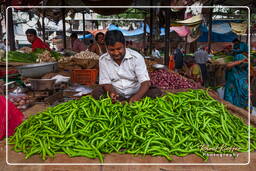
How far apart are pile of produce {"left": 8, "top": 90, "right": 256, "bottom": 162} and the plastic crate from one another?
3094 mm

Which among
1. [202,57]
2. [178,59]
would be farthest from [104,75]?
[178,59]

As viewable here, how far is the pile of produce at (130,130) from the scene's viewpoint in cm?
207

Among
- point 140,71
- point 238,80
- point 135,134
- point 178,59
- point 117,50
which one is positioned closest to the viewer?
point 135,134

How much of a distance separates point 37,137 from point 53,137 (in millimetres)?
151

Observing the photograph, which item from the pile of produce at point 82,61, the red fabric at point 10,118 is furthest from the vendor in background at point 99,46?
the red fabric at point 10,118

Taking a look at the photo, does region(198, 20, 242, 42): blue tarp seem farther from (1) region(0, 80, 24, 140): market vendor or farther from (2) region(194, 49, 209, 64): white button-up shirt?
(1) region(0, 80, 24, 140): market vendor

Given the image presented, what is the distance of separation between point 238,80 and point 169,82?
1.46 m

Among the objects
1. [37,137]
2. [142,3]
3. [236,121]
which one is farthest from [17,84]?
[142,3]

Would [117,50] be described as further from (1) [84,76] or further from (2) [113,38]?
(1) [84,76]

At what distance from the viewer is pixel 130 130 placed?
7.23 feet

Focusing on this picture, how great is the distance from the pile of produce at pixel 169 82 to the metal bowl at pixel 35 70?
7.68 ft

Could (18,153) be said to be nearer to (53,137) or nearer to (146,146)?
(53,137)

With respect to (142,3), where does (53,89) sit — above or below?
below

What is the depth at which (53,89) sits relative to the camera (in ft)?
15.0
